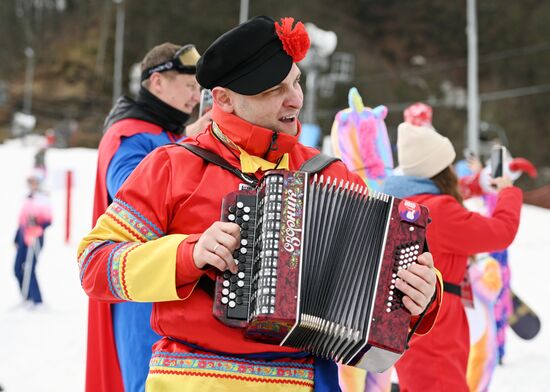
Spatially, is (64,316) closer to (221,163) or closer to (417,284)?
(221,163)

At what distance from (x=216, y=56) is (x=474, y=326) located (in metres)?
2.77

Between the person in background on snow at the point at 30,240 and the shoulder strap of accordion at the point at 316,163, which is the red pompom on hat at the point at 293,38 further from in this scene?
the person in background on snow at the point at 30,240

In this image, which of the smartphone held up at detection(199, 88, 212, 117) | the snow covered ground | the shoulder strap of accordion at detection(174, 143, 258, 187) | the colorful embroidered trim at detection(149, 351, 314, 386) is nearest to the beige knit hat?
the smartphone held up at detection(199, 88, 212, 117)

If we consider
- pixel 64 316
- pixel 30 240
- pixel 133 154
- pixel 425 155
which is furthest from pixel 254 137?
pixel 30 240

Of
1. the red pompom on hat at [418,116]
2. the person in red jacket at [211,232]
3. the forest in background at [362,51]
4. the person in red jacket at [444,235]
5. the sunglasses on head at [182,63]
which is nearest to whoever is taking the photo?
the person in red jacket at [211,232]

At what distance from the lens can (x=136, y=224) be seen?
2.22 m

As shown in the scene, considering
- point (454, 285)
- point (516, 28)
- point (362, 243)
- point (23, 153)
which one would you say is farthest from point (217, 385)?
point (516, 28)

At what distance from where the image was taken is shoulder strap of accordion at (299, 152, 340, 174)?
225 cm

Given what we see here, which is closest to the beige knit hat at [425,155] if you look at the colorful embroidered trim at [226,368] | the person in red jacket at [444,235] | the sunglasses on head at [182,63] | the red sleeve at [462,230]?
the person in red jacket at [444,235]

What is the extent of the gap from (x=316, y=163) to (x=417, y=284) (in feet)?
1.49

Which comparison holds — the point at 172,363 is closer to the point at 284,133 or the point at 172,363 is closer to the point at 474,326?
the point at 284,133

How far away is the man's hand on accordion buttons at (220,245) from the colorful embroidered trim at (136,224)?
24cm

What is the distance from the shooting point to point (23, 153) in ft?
83.9

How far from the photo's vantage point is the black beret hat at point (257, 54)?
89.2 inches
